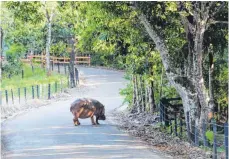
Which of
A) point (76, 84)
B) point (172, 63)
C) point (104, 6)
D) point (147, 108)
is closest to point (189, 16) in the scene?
point (172, 63)

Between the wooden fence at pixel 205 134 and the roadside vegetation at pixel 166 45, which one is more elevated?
the roadside vegetation at pixel 166 45

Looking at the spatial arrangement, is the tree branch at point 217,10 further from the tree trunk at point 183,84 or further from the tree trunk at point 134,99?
the tree trunk at point 134,99

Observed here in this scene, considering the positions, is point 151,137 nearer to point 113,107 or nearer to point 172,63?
point 172,63

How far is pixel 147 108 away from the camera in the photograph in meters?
18.9

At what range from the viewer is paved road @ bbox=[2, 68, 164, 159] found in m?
9.98

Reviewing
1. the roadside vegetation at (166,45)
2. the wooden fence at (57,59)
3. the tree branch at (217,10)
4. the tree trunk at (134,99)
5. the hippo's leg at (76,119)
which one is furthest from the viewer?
the wooden fence at (57,59)

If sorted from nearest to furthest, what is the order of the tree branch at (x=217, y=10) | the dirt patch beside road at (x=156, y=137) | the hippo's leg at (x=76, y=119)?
the dirt patch beside road at (x=156, y=137) < the tree branch at (x=217, y=10) < the hippo's leg at (x=76, y=119)

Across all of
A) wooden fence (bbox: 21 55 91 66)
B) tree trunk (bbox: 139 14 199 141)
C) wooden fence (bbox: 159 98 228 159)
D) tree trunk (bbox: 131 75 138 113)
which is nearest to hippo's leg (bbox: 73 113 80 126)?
wooden fence (bbox: 159 98 228 159)

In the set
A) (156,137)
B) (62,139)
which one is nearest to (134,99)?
(156,137)

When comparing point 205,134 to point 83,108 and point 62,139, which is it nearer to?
point 62,139

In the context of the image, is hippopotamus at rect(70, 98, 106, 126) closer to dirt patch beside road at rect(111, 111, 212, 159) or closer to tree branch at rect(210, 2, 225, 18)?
dirt patch beside road at rect(111, 111, 212, 159)

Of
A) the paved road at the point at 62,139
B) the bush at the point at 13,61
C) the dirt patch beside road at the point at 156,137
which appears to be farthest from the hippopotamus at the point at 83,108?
the bush at the point at 13,61

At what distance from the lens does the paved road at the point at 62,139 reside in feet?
32.7

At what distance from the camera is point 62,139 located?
11852 millimetres
